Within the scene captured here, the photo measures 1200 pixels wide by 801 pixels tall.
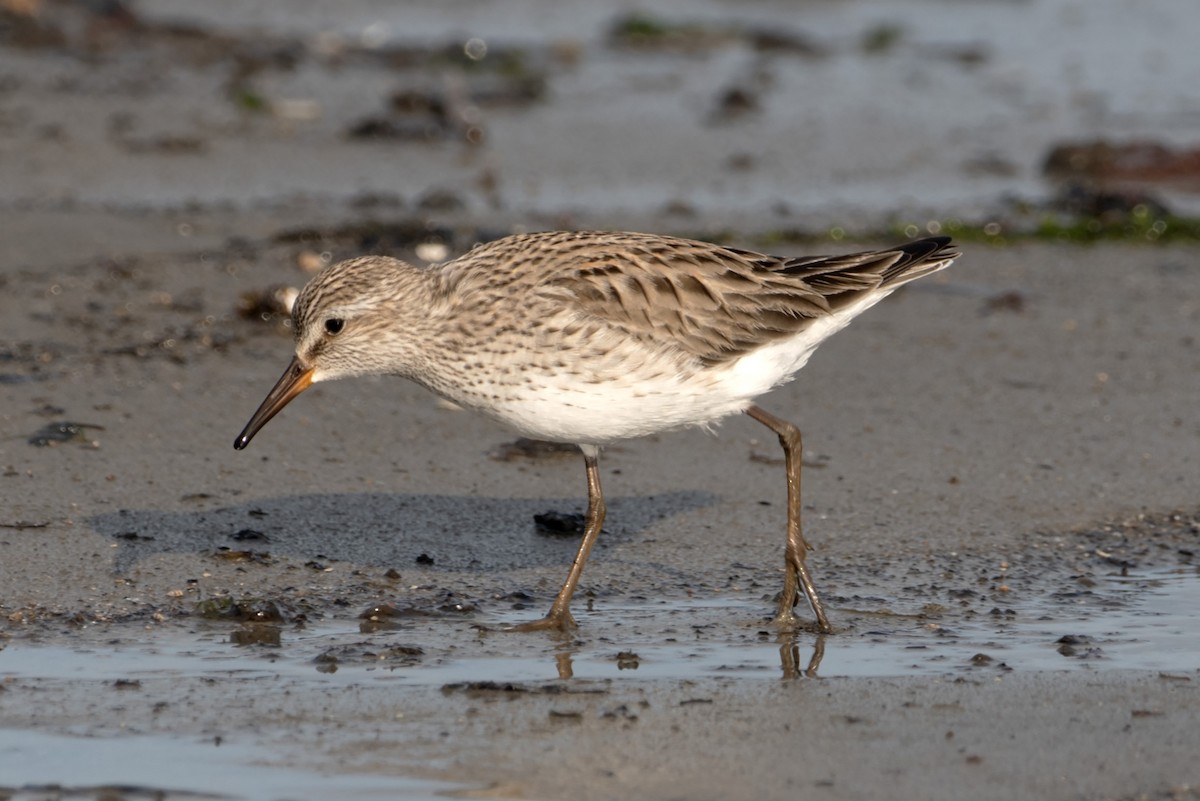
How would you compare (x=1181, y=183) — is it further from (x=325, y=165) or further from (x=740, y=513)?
(x=740, y=513)

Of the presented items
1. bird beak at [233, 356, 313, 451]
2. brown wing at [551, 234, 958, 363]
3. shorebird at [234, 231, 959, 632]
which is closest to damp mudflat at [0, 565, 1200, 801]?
shorebird at [234, 231, 959, 632]

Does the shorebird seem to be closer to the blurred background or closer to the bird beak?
the bird beak

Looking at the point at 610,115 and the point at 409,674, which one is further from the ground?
the point at 610,115

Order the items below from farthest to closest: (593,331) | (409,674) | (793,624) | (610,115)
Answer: (610,115) → (793,624) → (593,331) → (409,674)

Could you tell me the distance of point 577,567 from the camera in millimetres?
7027

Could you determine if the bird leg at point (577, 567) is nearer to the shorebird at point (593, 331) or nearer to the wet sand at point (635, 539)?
the shorebird at point (593, 331)

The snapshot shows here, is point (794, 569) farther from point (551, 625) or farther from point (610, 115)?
point (610, 115)

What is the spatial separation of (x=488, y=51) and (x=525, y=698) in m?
14.9

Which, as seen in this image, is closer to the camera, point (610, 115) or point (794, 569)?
point (794, 569)

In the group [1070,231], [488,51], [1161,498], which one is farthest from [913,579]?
[488,51]

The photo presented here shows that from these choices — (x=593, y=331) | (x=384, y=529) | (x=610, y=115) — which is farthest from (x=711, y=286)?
(x=610, y=115)

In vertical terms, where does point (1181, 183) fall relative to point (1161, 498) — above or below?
above

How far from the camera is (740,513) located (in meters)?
8.30

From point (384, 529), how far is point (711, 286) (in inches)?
73.4
